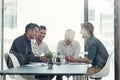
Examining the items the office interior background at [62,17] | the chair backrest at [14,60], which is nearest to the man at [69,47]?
the office interior background at [62,17]

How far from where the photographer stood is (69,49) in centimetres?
370

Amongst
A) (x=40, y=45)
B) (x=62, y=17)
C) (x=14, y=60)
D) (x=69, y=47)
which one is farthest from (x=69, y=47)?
(x=14, y=60)

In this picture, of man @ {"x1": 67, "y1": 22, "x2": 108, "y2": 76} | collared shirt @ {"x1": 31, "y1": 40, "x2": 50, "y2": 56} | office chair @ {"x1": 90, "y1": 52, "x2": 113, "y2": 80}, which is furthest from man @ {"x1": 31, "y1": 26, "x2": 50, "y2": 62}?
office chair @ {"x1": 90, "y1": 52, "x2": 113, "y2": 80}

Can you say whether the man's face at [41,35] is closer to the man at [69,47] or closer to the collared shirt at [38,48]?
the collared shirt at [38,48]

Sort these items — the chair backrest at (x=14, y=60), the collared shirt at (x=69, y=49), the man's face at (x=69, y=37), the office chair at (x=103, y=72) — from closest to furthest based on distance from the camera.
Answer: the chair backrest at (x=14, y=60)
the office chair at (x=103, y=72)
the collared shirt at (x=69, y=49)
the man's face at (x=69, y=37)

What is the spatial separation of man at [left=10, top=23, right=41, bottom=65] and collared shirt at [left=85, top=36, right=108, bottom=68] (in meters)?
0.69

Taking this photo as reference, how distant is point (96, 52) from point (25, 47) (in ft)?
2.92

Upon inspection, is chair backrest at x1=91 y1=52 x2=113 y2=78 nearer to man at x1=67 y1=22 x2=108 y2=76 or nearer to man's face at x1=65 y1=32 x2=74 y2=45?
man at x1=67 y1=22 x2=108 y2=76

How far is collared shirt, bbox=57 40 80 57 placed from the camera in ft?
12.1

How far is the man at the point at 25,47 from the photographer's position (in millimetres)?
3133

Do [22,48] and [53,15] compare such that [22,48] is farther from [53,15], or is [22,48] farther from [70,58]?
[53,15]

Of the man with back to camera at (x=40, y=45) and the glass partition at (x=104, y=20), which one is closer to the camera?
the man with back to camera at (x=40, y=45)

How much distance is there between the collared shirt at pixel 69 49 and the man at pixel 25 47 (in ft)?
1.65

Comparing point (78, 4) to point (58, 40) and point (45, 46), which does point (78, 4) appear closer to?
point (58, 40)
